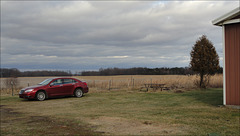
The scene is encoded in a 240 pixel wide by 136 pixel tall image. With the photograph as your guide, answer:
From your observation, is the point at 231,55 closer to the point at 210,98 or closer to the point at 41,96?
the point at 210,98

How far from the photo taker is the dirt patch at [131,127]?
6773 mm

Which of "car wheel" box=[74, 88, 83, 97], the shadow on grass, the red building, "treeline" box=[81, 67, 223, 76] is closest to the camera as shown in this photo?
the red building

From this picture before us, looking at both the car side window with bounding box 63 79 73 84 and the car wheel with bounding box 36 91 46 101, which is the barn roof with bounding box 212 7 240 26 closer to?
the car side window with bounding box 63 79 73 84

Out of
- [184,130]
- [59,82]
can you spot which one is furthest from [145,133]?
[59,82]

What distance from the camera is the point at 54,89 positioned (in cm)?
1653

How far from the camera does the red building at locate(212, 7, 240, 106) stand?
10.5 metres

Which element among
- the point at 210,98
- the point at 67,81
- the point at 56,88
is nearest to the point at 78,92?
the point at 67,81

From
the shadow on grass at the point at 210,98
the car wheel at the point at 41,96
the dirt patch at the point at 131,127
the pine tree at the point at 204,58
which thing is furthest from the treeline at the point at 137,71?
the dirt patch at the point at 131,127

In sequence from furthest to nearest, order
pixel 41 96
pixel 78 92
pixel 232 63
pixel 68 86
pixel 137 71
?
pixel 137 71 → pixel 78 92 → pixel 68 86 → pixel 41 96 → pixel 232 63

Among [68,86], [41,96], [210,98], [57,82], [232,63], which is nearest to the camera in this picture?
[232,63]

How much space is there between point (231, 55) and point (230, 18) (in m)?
1.61

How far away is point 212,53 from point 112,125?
16.8 metres

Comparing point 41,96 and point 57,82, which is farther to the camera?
point 57,82

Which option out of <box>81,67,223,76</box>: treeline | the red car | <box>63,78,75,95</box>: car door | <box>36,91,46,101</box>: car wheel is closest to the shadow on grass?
the red car
